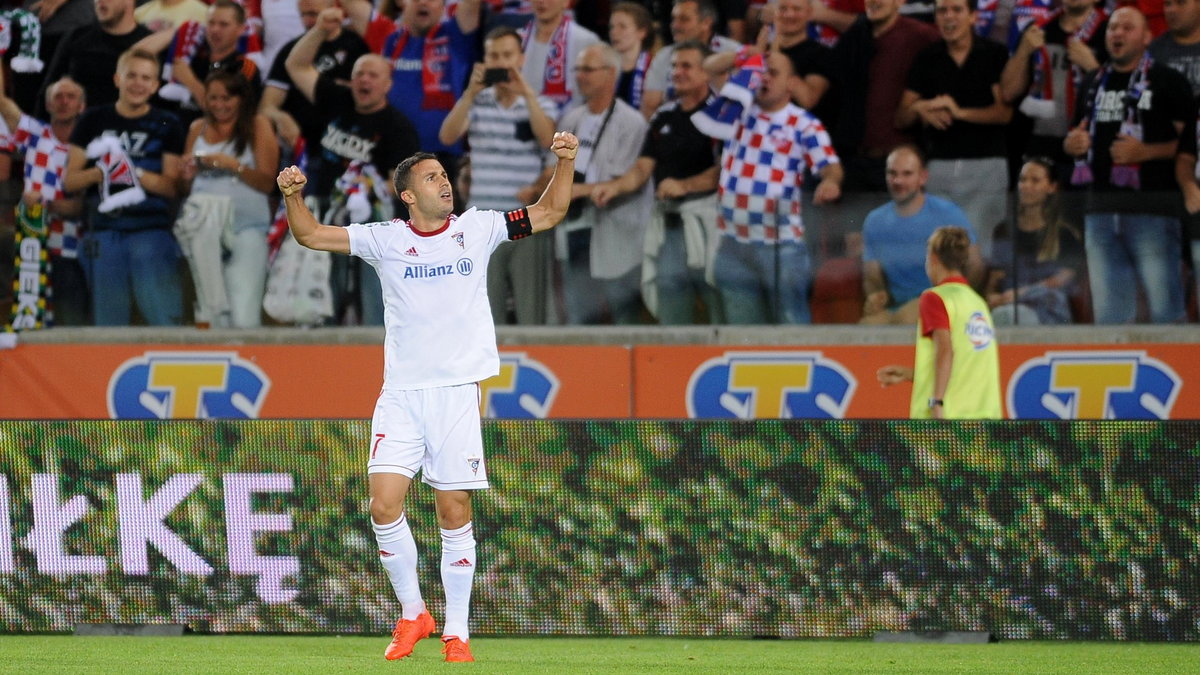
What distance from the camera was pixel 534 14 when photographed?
12328 millimetres

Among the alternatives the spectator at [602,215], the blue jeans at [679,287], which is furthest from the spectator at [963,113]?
the spectator at [602,215]

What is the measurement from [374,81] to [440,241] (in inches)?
230

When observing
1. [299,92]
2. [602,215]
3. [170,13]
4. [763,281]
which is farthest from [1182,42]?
[170,13]

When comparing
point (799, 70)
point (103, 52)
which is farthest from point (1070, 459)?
point (103, 52)

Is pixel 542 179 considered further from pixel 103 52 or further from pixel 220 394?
pixel 103 52

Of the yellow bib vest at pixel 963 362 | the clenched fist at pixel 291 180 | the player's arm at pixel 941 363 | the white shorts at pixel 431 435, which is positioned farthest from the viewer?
the yellow bib vest at pixel 963 362

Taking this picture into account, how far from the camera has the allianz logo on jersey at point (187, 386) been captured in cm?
1221

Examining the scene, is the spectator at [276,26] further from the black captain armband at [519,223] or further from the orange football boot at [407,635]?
the orange football boot at [407,635]

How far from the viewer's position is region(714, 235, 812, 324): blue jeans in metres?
11.2

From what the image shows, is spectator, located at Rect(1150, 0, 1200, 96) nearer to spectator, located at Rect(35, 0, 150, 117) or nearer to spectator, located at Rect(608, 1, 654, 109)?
spectator, located at Rect(608, 1, 654, 109)

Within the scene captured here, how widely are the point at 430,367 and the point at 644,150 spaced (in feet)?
17.7

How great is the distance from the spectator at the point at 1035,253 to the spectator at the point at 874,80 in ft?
3.31

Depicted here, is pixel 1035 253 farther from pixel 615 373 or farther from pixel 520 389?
pixel 520 389

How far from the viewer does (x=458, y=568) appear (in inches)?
260
